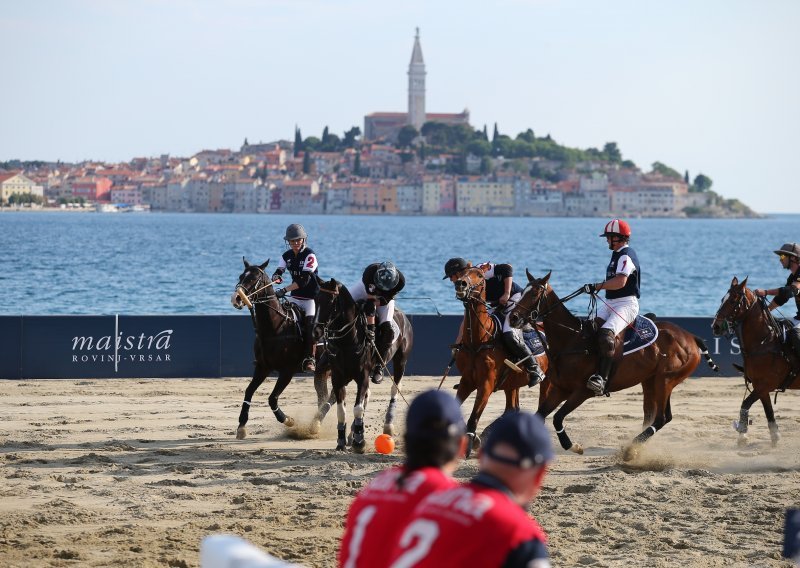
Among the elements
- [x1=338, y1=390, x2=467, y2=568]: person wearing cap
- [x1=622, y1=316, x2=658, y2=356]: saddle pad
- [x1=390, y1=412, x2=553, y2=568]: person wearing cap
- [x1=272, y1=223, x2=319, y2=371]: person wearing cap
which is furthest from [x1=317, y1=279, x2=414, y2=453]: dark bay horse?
[x1=390, y1=412, x2=553, y2=568]: person wearing cap

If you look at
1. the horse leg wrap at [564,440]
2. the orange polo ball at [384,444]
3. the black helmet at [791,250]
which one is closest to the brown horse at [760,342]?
the black helmet at [791,250]

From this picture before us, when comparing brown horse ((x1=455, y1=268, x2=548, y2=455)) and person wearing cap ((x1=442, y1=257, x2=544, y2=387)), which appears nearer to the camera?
brown horse ((x1=455, y1=268, x2=548, y2=455))

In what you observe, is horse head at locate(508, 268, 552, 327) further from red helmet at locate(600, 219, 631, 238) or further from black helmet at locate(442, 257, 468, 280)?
red helmet at locate(600, 219, 631, 238)

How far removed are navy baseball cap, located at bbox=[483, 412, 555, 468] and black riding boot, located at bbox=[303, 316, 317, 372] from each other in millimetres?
11359

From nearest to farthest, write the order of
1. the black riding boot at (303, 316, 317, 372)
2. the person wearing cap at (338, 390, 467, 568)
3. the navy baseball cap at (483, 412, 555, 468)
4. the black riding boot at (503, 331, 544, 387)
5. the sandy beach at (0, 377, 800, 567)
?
the navy baseball cap at (483, 412, 555, 468) < the person wearing cap at (338, 390, 467, 568) < the sandy beach at (0, 377, 800, 567) < the black riding boot at (503, 331, 544, 387) < the black riding boot at (303, 316, 317, 372)

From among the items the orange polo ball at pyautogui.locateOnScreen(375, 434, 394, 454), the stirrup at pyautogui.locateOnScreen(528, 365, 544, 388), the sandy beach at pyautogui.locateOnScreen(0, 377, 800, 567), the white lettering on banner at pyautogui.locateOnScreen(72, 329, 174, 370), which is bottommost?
the sandy beach at pyautogui.locateOnScreen(0, 377, 800, 567)

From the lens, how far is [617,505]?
11688mm

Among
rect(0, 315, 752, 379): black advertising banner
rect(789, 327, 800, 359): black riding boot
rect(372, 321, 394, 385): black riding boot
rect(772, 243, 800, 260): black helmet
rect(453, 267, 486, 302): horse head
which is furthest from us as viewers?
rect(0, 315, 752, 379): black advertising banner

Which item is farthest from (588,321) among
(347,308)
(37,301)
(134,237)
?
(134,237)

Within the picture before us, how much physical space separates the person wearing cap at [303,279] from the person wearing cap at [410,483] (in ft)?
36.2

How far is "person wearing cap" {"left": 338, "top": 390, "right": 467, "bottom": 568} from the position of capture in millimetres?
4738

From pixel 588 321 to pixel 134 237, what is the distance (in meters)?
113

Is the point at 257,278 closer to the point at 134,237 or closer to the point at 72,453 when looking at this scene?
the point at 72,453

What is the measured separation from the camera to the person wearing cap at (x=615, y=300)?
1406cm
